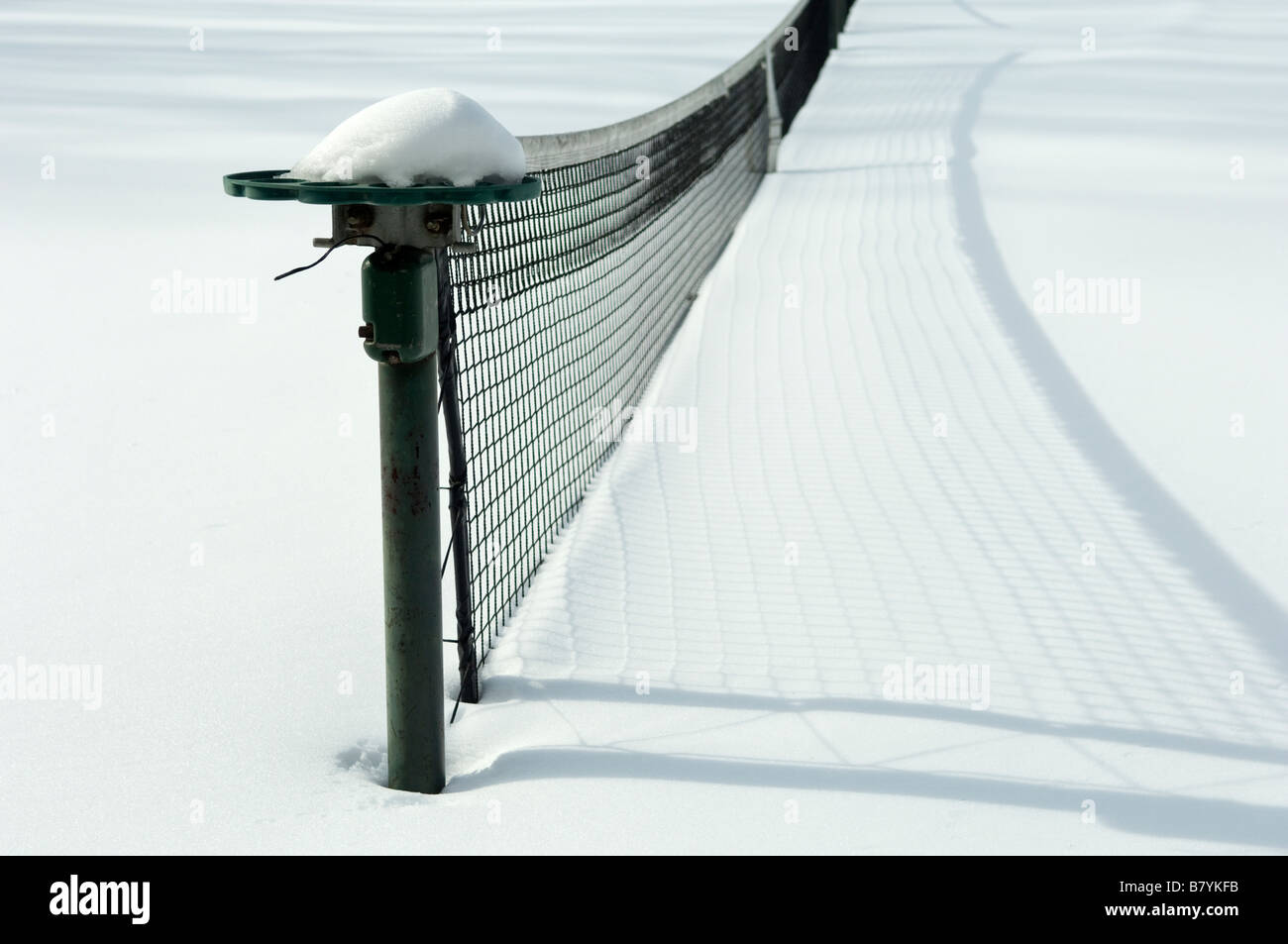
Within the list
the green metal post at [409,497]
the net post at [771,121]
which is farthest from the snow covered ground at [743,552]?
the net post at [771,121]

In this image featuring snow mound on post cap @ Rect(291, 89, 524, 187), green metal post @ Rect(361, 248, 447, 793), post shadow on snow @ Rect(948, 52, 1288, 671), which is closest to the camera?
snow mound on post cap @ Rect(291, 89, 524, 187)

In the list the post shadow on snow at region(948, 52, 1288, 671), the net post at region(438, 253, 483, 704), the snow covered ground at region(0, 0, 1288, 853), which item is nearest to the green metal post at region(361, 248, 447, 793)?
the snow covered ground at region(0, 0, 1288, 853)

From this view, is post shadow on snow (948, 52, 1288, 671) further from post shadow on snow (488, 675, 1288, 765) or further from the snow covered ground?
post shadow on snow (488, 675, 1288, 765)

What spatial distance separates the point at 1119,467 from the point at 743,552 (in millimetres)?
1726

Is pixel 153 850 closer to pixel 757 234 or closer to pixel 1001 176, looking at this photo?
pixel 757 234

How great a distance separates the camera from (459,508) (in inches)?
134

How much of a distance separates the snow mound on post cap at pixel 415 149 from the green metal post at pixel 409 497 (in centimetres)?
20

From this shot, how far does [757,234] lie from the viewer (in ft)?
33.8

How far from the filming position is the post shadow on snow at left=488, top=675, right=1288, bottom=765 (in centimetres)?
326

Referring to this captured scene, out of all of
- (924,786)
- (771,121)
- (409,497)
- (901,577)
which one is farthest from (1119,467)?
(771,121)

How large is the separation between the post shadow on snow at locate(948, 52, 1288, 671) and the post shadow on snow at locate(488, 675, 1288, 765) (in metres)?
0.61

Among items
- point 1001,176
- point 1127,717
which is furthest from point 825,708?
point 1001,176

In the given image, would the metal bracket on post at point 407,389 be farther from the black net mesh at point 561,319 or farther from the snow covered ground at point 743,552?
the black net mesh at point 561,319

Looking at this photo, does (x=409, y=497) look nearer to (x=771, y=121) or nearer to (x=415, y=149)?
(x=415, y=149)
